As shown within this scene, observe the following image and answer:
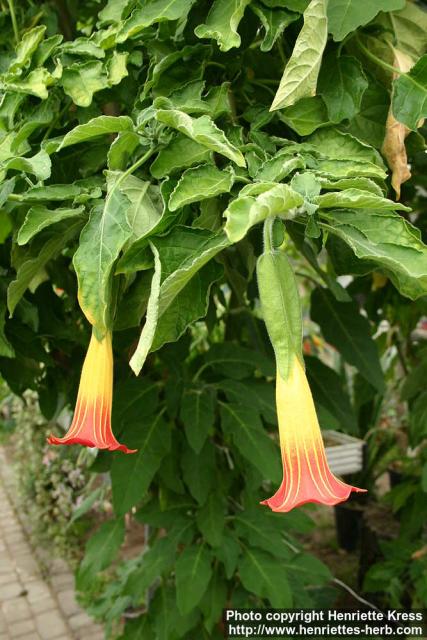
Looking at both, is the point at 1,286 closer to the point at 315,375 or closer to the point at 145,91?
the point at 145,91

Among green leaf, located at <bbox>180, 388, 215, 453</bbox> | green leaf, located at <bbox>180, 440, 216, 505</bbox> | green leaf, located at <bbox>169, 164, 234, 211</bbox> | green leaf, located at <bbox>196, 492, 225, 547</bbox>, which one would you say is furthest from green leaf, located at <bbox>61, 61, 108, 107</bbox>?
green leaf, located at <bbox>196, 492, 225, 547</bbox>

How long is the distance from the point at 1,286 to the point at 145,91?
413 millimetres

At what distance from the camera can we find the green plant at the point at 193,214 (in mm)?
717

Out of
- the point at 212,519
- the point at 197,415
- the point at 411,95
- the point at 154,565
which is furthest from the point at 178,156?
the point at 154,565

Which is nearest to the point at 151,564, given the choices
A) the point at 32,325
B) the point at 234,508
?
the point at 234,508

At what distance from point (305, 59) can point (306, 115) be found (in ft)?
0.29

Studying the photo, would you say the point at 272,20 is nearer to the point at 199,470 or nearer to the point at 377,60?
the point at 377,60

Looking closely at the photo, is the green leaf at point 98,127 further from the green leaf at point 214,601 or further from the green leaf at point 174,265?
the green leaf at point 214,601

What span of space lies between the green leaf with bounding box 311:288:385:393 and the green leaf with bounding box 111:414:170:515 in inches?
16.6

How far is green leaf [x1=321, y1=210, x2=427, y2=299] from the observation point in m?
0.66

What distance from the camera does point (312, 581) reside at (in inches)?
70.2

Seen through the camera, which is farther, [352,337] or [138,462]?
[352,337]

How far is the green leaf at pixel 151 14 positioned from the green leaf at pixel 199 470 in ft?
2.98

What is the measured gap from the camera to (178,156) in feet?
2.60
